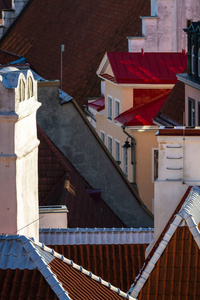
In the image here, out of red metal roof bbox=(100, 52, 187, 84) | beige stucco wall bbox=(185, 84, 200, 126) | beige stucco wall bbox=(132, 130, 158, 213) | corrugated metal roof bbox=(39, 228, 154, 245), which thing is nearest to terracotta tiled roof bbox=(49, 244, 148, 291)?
corrugated metal roof bbox=(39, 228, 154, 245)

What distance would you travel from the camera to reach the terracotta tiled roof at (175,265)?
1767 centimetres

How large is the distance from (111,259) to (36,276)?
5.66m

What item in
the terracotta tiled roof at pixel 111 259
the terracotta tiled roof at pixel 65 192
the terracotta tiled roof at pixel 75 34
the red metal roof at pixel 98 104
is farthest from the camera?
the terracotta tiled roof at pixel 75 34

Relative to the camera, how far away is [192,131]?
20.0 m

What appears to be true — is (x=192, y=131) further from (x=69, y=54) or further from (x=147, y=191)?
(x=69, y=54)

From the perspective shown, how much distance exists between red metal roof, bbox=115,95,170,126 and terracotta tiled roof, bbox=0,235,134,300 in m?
30.8

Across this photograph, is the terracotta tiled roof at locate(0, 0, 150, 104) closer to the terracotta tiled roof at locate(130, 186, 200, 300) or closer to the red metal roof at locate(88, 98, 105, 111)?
the red metal roof at locate(88, 98, 105, 111)

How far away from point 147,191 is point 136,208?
1299cm

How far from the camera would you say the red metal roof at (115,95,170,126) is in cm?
4675

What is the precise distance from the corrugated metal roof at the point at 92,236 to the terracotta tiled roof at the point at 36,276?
4946 mm

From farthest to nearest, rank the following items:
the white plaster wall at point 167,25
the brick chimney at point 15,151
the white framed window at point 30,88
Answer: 1. the white plaster wall at point 167,25
2. the white framed window at point 30,88
3. the brick chimney at point 15,151

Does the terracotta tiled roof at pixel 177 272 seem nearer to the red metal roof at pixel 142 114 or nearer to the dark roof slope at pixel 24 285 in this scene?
the dark roof slope at pixel 24 285

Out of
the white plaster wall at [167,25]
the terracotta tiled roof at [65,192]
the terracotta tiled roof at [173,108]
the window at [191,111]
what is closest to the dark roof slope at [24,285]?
the terracotta tiled roof at [65,192]

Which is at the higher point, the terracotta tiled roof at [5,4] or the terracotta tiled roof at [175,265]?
the terracotta tiled roof at [175,265]
